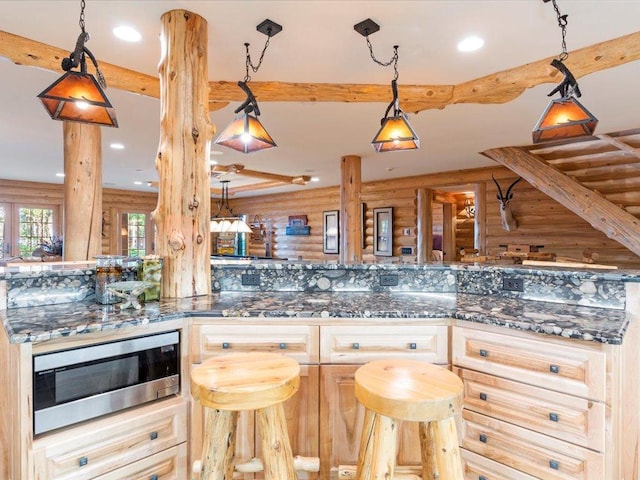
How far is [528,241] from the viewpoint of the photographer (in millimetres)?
6160

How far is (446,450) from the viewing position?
4.20 feet

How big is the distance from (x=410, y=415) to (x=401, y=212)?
683cm

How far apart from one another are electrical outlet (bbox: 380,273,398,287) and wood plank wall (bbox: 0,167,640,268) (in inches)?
14.3

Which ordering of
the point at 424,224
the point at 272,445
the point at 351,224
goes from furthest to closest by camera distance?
the point at 424,224, the point at 351,224, the point at 272,445

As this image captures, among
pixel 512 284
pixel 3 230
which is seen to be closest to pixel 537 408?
pixel 512 284

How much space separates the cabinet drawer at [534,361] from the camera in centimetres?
151

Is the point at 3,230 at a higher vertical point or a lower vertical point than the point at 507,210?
lower

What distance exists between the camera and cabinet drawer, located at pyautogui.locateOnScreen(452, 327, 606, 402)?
4.94ft

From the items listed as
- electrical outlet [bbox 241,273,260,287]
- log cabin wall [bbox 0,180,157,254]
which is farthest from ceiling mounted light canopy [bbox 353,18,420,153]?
log cabin wall [bbox 0,180,157,254]

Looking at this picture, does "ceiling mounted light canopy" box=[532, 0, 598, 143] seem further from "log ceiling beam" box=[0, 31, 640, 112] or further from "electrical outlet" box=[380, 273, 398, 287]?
"electrical outlet" box=[380, 273, 398, 287]

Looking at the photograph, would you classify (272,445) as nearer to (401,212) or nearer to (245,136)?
(245,136)

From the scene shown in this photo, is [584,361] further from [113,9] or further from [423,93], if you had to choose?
[113,9]

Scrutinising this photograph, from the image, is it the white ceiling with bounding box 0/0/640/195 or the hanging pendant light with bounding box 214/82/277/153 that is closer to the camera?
the white ceiling with bounding box 0/0/640/195

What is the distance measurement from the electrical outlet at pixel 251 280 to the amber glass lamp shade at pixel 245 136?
0.81m
